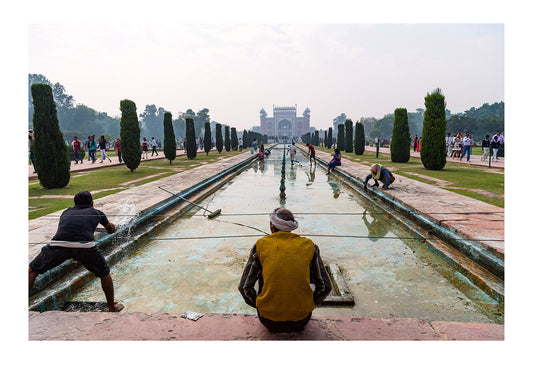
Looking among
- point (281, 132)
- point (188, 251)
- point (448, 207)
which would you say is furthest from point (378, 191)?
point (281, 132)

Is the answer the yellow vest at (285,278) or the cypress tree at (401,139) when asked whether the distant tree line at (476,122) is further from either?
the yellow vest at (285,278)

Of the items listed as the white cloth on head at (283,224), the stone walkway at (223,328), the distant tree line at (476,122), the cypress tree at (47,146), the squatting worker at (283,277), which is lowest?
the stone walkway at (223,328)

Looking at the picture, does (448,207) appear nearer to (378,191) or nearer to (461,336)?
(378,191)

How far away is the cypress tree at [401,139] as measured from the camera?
16109 millimetres

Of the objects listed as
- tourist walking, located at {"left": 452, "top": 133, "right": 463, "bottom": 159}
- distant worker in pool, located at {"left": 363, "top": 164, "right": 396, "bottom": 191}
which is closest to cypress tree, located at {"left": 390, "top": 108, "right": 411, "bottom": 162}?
tourist walking, located at {"left": 452, "top": 133, "right": 463, "bottom": 159}

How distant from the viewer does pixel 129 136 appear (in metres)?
12.2

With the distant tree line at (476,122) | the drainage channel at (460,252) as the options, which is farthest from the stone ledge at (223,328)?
the distant tree line at (476,122)

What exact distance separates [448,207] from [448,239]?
156cm

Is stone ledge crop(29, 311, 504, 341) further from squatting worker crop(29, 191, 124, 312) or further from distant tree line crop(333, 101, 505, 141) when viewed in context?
distant tree line crop(333, 101, 505, 141)

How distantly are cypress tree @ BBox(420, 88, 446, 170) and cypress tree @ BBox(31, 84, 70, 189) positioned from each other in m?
11.6

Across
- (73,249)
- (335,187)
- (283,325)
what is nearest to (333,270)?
(283,325)

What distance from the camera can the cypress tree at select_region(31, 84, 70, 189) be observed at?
27.3 feet

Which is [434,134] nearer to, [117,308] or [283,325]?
[283,325]

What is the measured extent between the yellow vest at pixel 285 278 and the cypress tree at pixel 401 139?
15.6 meters
